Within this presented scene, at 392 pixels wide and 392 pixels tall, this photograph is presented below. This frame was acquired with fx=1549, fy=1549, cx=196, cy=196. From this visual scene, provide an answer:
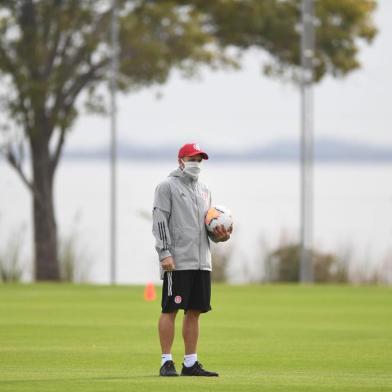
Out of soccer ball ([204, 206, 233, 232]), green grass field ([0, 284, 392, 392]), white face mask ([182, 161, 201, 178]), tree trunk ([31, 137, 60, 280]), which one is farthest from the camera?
tree trunk ([31, 137, 60, 280])

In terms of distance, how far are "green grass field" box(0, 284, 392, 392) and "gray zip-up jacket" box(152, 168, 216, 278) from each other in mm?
1149

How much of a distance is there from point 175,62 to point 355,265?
1017 cm

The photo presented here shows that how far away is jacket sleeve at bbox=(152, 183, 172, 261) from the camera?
1450 cm

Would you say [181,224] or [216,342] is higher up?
[181,224]

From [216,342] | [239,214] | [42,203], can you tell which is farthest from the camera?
[239,214]

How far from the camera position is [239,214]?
75.0 meters

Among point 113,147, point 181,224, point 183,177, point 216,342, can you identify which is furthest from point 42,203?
point 181,224

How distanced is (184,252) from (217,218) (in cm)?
45

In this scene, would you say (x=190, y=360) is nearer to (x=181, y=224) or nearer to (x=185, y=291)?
(x=185, y=291)

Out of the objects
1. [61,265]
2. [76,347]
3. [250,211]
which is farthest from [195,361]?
[250,211]

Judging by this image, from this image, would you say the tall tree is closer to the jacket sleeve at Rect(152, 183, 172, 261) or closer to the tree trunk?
the tree trunk

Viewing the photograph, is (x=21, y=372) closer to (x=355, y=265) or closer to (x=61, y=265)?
(x=355, y=265)

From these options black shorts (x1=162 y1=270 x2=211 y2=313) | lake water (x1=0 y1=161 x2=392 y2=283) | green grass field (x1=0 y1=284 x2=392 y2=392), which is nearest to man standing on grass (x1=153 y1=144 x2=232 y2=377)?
black shorts (x1=162 y1=270 x2=211 y2=313)

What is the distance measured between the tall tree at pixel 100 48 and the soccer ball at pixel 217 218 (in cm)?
2859
